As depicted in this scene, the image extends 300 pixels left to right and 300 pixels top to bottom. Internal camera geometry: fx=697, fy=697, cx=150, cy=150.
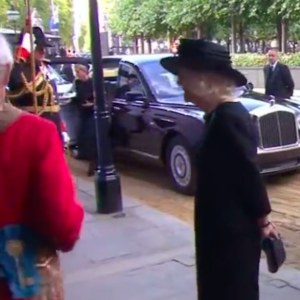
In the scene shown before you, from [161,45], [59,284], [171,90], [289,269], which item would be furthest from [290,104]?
[161,45]

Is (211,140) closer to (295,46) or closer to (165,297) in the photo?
(165,297)

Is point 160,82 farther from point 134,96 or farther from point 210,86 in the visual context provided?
point 210,86

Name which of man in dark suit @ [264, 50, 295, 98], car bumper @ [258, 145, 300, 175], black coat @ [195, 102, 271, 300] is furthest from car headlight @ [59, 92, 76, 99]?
black coat @ [195, 102, 271, 300]

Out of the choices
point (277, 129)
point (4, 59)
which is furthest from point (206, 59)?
point (277, 129)

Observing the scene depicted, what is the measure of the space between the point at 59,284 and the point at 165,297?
245 cm

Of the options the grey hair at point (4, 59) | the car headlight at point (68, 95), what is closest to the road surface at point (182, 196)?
the car headlight at point (68, 95)

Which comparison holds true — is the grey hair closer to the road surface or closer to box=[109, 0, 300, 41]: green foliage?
the road surface

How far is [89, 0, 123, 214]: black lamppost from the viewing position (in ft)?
25.2

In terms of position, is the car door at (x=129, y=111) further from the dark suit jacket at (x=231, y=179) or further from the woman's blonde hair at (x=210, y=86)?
the dark suit jacket at (x=231, y=179)

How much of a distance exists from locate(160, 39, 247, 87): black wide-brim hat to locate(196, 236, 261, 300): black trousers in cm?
78

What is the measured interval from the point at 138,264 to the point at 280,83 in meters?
7.00

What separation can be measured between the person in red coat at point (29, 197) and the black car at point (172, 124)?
225 inches

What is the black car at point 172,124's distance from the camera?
29.3ft

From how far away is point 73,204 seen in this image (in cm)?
257
